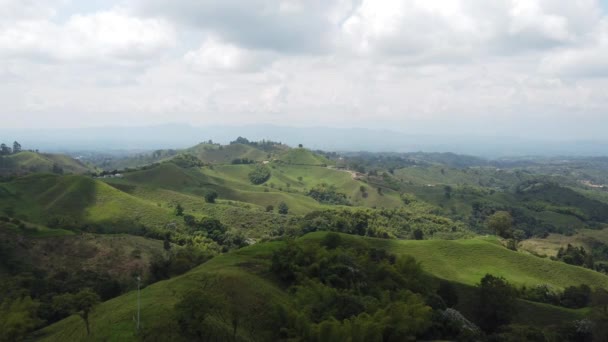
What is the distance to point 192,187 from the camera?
179m

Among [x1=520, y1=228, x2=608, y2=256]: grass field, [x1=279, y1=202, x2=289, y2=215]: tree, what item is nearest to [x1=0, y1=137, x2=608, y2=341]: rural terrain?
[x1=279, y1=202, x2=289, y2=215]: tree

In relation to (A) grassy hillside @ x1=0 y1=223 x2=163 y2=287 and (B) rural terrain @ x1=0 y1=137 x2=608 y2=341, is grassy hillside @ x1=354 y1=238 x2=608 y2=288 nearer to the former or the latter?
(B) rural terrain @ x1=0 y1=137 x2=608 y2=341

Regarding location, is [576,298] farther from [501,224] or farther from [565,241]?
[565,241]

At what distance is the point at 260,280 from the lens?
45.3 meters

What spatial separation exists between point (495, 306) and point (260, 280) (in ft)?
95.8

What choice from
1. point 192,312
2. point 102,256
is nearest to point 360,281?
point 192,312

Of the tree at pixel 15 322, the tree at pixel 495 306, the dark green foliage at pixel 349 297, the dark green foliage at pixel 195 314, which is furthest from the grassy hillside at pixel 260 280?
the tree at pixel 495 306

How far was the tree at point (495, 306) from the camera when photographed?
4931cm

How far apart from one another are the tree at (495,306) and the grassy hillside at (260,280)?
17.2 feet

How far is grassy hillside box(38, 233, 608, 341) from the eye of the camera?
115 feet

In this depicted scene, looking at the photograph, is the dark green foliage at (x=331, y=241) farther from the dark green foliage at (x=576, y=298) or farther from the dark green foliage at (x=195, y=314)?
the dark green foliage at (x=576, y=298)

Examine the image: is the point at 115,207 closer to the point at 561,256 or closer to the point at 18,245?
the point at 18,245

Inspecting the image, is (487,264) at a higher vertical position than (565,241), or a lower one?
higher

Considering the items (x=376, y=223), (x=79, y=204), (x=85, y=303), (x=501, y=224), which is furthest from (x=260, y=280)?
(x=79, y=204)
